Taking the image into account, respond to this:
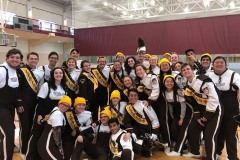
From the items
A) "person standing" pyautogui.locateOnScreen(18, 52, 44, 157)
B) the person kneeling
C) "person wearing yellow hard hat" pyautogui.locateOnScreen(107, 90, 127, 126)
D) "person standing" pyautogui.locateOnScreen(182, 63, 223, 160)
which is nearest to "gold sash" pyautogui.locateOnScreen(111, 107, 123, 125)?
"person wearing yellow hard hat" pyautogui.locateOnScreen(107, 90, 127, 126)

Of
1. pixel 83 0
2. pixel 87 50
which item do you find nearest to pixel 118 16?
pixel 83 0

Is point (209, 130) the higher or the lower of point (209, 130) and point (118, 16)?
the lower

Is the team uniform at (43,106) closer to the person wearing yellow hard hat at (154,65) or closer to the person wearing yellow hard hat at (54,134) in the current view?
the person wearing yellow hard hat at (54,134)

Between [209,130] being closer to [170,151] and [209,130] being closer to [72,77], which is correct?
[170,151]

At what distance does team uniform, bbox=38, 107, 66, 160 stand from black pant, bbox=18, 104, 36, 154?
347mm

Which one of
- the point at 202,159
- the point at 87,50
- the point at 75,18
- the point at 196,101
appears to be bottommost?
the point at 202,159

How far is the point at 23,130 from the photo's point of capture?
10.4 feet

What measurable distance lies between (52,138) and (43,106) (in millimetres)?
456

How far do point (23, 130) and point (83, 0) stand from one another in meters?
12.3

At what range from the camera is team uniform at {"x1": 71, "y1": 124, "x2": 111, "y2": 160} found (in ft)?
10.0

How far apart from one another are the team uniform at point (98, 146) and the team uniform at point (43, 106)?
0.57m

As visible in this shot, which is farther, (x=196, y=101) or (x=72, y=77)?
(x=72, y=77)

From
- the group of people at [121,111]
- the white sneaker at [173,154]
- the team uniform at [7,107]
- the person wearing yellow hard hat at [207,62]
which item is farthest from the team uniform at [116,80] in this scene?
the team uniform at [7,107]

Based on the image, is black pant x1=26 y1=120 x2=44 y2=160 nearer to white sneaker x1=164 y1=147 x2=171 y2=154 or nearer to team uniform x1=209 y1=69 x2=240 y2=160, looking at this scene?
white sneaker x1=164 y1=147 x2=171 y2=154
